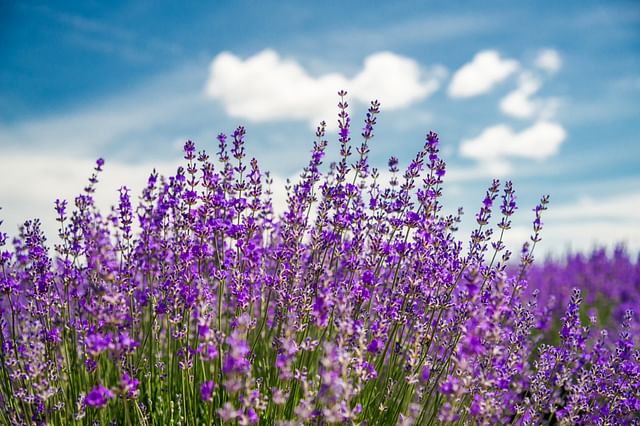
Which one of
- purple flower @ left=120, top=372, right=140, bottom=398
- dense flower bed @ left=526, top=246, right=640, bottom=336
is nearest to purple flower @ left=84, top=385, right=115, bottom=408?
purple flower @ left=120, top=372, right=140, bottom=398

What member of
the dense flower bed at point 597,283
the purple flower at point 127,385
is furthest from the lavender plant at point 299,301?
the dense flower bed at point 597,283

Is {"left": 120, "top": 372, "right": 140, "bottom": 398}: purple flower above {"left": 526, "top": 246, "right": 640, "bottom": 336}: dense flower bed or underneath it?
underneath

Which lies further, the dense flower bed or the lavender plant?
the dense flower bed

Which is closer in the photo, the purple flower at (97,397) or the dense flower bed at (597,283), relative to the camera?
the purple flower at (97,397)

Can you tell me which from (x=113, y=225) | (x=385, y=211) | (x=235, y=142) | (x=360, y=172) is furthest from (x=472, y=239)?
(x=113, y=225)

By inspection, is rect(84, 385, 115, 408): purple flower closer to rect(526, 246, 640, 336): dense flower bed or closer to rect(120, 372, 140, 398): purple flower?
rect(120, 372, 140, 398): purple flower

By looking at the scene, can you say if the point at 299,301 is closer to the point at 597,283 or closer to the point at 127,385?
the point at 127,385

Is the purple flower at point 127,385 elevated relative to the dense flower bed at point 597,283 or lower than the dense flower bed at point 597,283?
lower

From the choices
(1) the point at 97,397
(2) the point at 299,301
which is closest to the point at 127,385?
(1) the point at 97,397

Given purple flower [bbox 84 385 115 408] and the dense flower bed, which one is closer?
purple flower [bbox 84 385 115 408]

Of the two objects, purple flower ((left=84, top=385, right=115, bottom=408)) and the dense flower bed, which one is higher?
the dense flower bed

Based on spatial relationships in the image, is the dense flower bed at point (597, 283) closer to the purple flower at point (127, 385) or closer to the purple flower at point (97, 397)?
the purple flower at point (127, 385)

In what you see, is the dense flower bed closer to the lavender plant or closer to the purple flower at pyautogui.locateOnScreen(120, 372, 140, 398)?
the lavender plant

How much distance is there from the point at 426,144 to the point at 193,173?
5.11 ft
